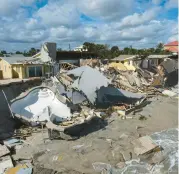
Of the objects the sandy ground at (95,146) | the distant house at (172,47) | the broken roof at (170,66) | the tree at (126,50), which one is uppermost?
the distant house at (172,47)

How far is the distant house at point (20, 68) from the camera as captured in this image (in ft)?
95.1

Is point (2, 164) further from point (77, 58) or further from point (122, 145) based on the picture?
point (77, 58)

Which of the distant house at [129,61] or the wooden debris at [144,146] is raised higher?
the distant house at [129,61]

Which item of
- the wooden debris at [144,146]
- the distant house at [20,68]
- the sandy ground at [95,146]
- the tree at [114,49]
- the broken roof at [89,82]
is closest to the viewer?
the sandy ground at [95,146]

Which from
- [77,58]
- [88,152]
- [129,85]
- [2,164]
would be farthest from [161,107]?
[77,58]

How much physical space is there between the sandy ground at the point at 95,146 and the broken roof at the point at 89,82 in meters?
2.42

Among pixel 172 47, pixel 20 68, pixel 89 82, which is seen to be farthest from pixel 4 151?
pixel 172 47

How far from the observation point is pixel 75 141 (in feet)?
43.4

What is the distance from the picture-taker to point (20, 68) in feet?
94.5

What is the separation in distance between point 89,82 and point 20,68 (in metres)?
13.2

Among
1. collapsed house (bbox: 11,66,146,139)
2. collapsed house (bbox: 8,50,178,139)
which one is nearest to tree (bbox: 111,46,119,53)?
collapsed house (bbox: 8,50,178,139)

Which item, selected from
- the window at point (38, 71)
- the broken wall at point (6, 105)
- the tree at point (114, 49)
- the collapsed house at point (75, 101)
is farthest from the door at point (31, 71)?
the tree at point (114, 49)

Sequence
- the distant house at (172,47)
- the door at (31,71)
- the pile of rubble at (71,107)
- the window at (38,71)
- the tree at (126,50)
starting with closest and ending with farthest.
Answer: the pile of rubble at (71,107)
the door at (31,71)
the window at (38,71)
the tree at (126,50)
the distant house at (172,47)

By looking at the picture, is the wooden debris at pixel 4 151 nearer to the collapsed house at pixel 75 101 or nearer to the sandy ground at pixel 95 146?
the sandy ground at pixel 95 146
